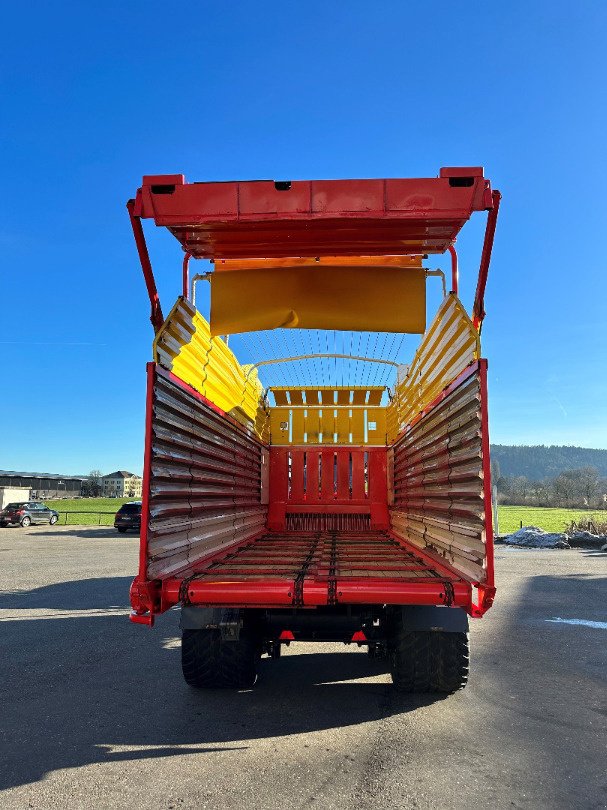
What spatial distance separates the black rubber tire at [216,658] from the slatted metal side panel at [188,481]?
645 mm

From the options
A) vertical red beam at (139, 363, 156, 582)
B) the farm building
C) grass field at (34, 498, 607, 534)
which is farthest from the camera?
the farm building

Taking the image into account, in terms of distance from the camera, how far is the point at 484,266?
3924 millimetres

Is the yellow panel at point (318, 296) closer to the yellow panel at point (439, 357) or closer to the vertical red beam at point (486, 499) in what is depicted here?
the yellow panel at point (439, 357)

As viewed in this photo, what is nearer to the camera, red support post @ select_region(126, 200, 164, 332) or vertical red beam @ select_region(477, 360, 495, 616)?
vertical red beam @ select_region(477, 360, 495, 616)

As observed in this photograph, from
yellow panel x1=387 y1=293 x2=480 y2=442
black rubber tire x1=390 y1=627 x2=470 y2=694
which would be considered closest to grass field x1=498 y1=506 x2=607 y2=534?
yellow panel x1=387 y1=293 x2=480 y2=442

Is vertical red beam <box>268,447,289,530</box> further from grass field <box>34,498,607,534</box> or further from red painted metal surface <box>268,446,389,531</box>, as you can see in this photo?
grass field <box>34,498,607,534</box>

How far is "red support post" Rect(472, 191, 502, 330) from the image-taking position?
3725mm

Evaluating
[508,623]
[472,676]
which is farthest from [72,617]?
[508,623]

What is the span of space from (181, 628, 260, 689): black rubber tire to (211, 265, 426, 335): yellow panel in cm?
261

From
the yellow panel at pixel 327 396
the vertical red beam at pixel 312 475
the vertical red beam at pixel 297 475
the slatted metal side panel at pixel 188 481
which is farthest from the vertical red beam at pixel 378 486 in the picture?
the slatted metal side panel at pixel 188 481

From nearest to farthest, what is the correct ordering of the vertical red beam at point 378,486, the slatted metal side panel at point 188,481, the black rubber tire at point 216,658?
the slatted metal side panel at point 188,481, the black rubber tire at point 216,658, the vertical red beam at point 378,486

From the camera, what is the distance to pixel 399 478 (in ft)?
22.6

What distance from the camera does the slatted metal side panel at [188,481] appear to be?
3.70 meters

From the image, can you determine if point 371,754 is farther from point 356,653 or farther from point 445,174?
point 445,174
